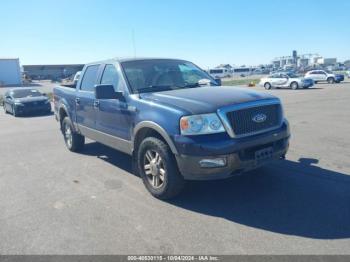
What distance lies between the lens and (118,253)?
133 inches

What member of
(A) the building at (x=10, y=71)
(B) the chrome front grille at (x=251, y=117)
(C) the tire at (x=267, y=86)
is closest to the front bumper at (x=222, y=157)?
(B) the chrome front grille at (x=251, y=117)

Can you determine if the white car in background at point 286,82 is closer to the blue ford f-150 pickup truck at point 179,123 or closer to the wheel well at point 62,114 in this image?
the wheel well at point 62,114

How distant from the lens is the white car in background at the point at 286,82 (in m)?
29.3

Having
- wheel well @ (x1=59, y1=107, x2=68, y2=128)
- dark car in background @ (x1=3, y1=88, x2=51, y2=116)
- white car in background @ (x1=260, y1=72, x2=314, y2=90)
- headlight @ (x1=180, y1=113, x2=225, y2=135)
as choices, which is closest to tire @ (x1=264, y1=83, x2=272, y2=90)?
white car in background @ (x1=260, y1=72, x2=314, y2=90)

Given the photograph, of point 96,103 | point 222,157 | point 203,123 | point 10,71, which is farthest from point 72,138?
point 10,71

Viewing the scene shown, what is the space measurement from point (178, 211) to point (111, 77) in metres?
2.73

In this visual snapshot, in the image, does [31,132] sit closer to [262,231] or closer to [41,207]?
[41,207]

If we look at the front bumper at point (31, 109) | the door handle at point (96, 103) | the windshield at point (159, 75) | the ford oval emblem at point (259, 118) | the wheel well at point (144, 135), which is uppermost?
the windshield at point (159, 75)

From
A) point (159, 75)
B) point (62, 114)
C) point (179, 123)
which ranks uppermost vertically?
point (159, 75)

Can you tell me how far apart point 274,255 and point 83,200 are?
2.83 metres

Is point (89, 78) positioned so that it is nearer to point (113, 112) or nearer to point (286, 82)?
point (113, 112)

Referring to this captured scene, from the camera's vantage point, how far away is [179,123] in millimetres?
4152

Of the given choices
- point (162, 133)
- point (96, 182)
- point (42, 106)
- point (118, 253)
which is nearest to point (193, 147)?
point (162, 133)

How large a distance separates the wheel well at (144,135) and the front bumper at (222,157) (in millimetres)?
570
